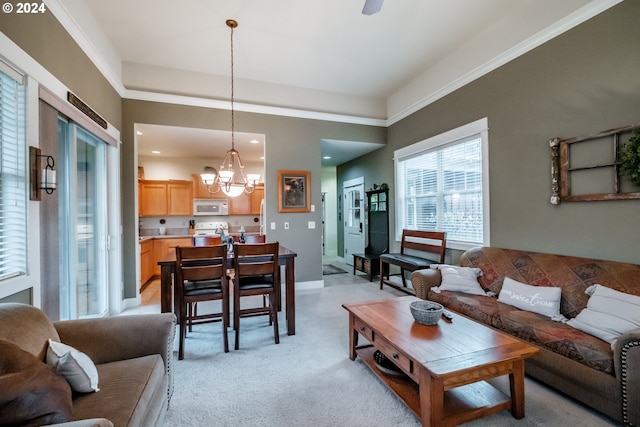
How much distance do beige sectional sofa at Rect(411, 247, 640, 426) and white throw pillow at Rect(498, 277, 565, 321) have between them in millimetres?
58

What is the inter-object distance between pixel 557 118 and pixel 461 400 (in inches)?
107

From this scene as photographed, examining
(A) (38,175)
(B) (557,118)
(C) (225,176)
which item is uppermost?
(B) (557,118)

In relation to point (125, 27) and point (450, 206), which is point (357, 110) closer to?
point (450, 206)

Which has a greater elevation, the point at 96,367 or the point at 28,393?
the point at 28,393

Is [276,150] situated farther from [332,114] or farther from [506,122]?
[506,122]

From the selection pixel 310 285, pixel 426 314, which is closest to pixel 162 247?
pixel 310 285

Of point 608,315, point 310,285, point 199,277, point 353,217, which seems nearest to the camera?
point 608,315

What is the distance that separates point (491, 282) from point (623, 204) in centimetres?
124

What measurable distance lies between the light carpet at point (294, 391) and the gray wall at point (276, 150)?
1.87 m

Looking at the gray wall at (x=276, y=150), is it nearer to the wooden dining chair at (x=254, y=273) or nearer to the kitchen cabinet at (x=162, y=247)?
the kitchen cabinet at (x=162, y=247)

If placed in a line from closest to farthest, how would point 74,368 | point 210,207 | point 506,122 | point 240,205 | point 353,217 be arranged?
point 74,368 → point 506,122 → point 210,207 → point 240,205 → point 353,217

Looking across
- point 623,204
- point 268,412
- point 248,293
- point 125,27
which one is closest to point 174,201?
point 125,27

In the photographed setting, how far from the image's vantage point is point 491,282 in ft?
9.54

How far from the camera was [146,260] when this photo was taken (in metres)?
5.02
